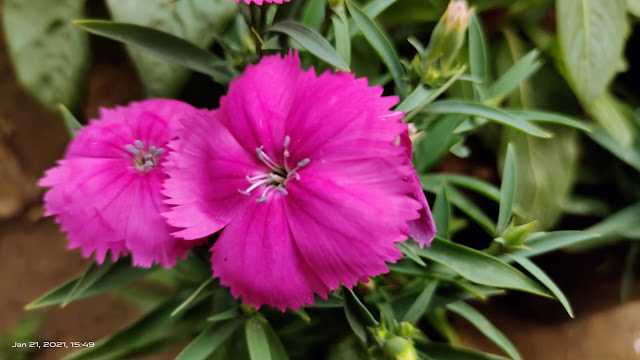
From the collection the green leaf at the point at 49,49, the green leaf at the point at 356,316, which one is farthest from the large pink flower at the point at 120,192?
the green leaf at the point at 49,49

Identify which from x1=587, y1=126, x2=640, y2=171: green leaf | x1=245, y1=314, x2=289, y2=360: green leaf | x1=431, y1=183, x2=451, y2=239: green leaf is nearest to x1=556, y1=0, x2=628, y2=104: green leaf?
x1=587, y1=126, x2=640, y2=171: green leaf

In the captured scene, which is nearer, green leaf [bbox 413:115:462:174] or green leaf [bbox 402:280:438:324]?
green leaf [bbox 402:280:438:324]

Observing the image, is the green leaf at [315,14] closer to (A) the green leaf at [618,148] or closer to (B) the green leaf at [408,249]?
(B) the green leaf at [408,249]

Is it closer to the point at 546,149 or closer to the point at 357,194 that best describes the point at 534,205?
the point at 546,149

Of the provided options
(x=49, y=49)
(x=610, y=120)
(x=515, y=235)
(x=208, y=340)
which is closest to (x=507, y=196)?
(x=515, y=235)

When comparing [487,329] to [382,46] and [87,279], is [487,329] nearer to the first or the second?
[382,46]

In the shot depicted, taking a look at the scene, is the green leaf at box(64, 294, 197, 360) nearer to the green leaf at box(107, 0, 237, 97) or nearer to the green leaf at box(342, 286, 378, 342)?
the green leaf at box(342, 286, 378, 342)
